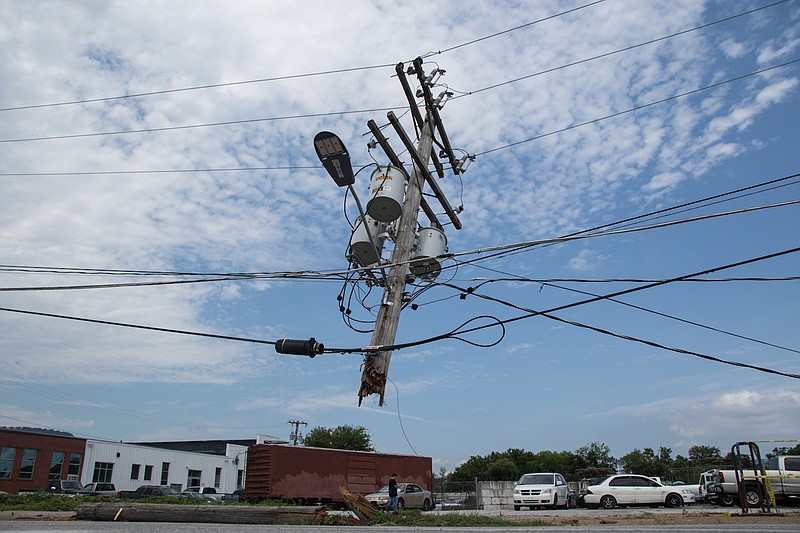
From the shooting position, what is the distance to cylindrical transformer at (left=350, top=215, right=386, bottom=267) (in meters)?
11.8

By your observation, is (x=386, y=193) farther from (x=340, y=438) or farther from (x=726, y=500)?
(x=340, y=438)

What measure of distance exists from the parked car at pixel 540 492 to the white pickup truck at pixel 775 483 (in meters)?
5.20

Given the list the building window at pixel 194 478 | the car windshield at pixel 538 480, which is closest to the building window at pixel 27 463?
the building window at pixel 194 478

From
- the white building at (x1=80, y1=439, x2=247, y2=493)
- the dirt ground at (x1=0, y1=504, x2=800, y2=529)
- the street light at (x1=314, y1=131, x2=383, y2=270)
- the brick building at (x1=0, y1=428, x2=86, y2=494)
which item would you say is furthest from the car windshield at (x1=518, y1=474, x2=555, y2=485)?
the brick building at (x1=0, y1=428, x2=86, y2=494)

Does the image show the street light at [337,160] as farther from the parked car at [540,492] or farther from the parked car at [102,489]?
the parked car at [102,489]

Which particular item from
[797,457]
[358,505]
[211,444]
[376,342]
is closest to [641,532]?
[376,342]

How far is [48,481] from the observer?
127ft

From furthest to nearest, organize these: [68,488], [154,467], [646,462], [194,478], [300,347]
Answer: [646,462] → [194,478] → [154,467] → [68,488] → [300,347]

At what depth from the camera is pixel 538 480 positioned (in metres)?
21.9

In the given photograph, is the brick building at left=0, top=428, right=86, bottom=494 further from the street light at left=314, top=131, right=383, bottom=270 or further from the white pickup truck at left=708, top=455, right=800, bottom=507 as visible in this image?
the white pickup truck at left=708, top=455, right=800, bottom=507

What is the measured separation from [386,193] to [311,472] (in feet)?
50.1

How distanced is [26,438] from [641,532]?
4102 centimetres

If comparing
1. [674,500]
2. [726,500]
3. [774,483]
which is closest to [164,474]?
[674,500]

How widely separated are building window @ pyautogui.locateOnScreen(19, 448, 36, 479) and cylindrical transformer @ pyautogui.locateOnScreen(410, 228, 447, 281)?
37.4 meters
